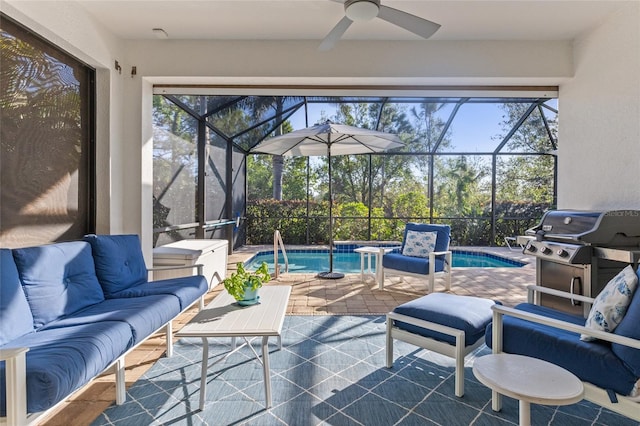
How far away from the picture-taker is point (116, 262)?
278 centimetres

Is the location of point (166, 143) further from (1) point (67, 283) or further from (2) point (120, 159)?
(1) point (67, 283)

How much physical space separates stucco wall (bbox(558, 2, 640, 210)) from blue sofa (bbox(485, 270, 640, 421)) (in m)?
1.76

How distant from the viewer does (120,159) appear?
356 centimetres

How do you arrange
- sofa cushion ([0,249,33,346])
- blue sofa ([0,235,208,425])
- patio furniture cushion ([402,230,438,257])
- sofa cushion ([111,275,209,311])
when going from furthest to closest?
patio furniture cushion ([402,230,438,257]) < sofa cushion ([111,275,209,311]) < sofa cushion ([0,249,33,346]) < blue sofa ([0,235,208,425])

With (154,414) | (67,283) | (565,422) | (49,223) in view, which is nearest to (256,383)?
(154,414)

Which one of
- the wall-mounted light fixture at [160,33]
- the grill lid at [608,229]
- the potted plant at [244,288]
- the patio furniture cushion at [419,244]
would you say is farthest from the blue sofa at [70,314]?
the grill lid at [608,229]

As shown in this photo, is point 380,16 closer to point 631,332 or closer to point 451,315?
point 451,315

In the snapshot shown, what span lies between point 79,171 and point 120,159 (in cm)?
49

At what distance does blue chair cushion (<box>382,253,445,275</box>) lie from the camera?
4.36 m

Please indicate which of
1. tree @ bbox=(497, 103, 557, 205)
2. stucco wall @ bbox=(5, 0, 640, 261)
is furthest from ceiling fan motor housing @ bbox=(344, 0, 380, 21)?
tree @ bbox=(497, 103, 557, 205)

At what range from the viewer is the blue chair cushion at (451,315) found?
2.17 meters

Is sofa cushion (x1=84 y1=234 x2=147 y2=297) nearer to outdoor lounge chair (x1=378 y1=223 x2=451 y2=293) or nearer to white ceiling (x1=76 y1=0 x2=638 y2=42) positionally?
white ceiling (x1=76 y1=0 x2=638 y2=42)

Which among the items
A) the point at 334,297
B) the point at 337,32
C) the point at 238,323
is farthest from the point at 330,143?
the point at 238,323

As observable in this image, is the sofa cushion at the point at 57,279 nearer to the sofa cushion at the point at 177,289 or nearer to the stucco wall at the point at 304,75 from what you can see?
the sofa cushion at the point at 177,289
